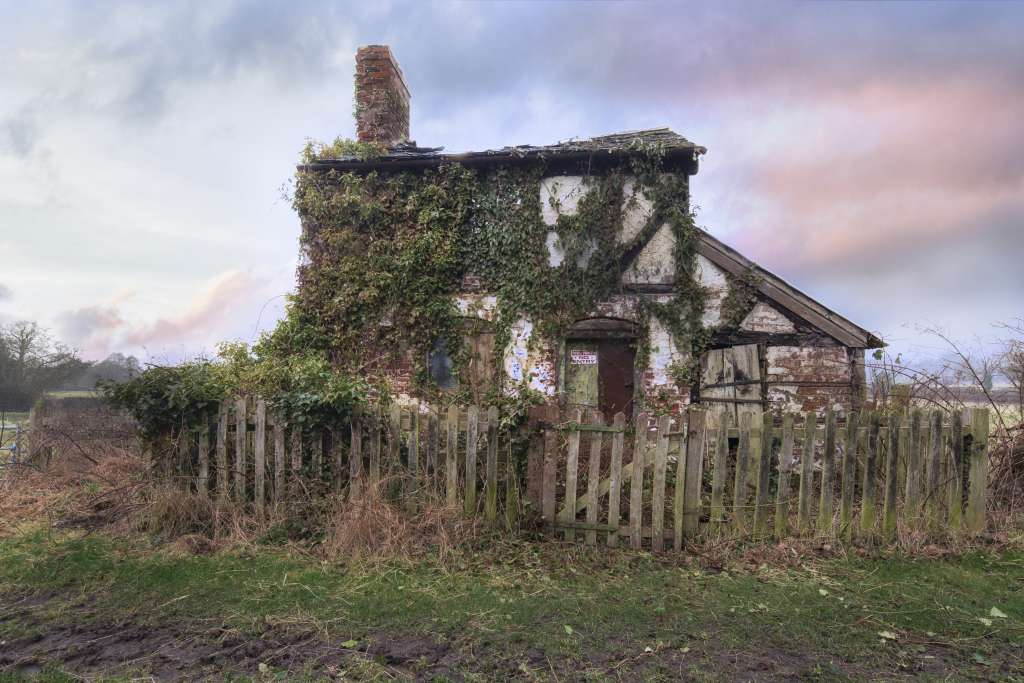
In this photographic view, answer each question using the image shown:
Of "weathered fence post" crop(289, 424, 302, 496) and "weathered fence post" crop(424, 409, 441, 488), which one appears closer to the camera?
"weathered fence post" crop(424, 409, 441, 488)

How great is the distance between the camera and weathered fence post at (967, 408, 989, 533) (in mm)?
6383

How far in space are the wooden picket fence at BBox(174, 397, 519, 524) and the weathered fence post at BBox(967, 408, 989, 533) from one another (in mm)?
4694

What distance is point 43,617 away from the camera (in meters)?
4.39

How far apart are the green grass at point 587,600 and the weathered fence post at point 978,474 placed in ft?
1.66

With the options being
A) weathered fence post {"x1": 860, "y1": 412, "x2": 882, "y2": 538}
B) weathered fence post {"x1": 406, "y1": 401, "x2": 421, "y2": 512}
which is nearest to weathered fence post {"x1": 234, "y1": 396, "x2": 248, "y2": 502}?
weathered fence post {"x1": 406, "y1": 401, "x2": 421, "y2": 512}

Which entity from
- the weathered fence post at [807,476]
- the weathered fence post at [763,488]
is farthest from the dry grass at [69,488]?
the weathered fence post at [807,476]

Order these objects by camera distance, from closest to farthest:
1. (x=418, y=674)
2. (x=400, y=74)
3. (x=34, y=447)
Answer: (x=418, y=674) → (x=34, y=447) → (x=400, y=74)

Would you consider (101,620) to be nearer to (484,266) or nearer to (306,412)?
(306,412)

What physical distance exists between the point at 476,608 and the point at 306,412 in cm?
294

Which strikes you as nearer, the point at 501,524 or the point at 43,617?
the point at 43,617

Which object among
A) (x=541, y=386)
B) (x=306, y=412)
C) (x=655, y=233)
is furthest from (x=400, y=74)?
(x=306, y=412)

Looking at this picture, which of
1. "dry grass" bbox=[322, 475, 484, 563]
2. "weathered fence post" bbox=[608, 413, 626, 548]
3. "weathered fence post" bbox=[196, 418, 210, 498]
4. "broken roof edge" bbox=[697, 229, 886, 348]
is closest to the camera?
"dry grass" bbox=[322, 475, 484, 563]

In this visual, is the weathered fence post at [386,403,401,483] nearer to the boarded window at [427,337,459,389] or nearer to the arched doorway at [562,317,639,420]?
the boarded window at [427,337,459,389]

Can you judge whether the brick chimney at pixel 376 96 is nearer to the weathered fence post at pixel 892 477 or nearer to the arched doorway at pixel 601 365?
the arched doorway at pixel 601 365
